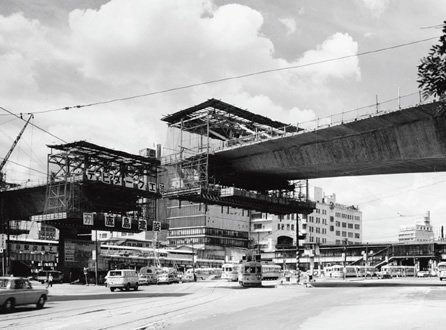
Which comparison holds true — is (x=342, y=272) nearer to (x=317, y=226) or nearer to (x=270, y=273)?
(x=270, y=273)

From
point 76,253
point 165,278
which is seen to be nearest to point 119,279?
point 165,278

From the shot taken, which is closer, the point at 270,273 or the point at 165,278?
the point at 165,278

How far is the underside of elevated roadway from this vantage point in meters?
38.8

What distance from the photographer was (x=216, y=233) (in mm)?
156625

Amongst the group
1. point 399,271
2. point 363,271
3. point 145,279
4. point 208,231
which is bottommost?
point 399,271

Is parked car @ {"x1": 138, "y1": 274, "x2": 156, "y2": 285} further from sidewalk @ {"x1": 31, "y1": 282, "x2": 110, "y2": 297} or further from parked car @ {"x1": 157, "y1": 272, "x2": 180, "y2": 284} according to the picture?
sidewalk @ {"x1": 31, "y1": 282, "x2": 110, "y2": 297}

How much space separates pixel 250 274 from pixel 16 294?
34370 millimetres

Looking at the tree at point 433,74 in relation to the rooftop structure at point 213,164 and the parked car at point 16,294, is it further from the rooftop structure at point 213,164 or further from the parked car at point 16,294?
the rooftop structure at point 213,164

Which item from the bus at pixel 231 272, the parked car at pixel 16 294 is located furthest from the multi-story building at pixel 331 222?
the parked car at pixel 16 294

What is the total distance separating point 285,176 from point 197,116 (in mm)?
12530

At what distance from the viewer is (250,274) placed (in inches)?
2228

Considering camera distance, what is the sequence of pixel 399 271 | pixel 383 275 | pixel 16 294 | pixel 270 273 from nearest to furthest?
pixel 16 294 → pixel 270 273 → pixel 383 275 → pixel 399 271

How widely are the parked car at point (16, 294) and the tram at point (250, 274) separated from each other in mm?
31569

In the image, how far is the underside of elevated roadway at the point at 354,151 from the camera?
38.8m
